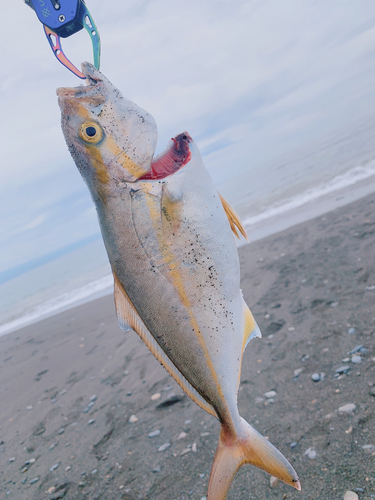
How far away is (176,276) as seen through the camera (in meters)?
1.53

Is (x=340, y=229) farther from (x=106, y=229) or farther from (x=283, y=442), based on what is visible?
(x=106, y=229)

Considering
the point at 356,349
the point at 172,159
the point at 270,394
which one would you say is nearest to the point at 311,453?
the point at 270,394

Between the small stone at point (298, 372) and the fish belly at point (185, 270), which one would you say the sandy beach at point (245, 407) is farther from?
the fish belly at point (185, 270)

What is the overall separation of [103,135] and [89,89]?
0.23 meters

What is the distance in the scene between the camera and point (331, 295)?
5.78 m

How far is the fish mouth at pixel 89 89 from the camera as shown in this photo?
5.00 feet

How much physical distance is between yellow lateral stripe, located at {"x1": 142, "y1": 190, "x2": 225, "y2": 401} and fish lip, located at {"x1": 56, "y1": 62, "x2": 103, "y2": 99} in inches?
22.7

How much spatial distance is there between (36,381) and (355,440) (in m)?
6.42

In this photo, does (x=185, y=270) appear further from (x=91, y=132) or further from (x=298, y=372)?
(x=298, y=372)

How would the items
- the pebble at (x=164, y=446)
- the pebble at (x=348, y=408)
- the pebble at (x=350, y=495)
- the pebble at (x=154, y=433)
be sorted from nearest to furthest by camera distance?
the pebble at (x=350, y=495)
the pebble at (x=348, y=408)
the pebble at (x=164, y=446)
the pebble at (x=154, y=433)

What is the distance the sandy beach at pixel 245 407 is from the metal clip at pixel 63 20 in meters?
3.55

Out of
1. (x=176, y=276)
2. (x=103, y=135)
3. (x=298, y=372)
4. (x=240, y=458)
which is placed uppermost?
(x=103, y=135)

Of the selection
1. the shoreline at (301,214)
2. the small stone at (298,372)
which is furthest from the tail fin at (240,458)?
the shoreline at (301,214)

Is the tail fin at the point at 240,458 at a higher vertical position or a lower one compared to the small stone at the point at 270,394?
higher
